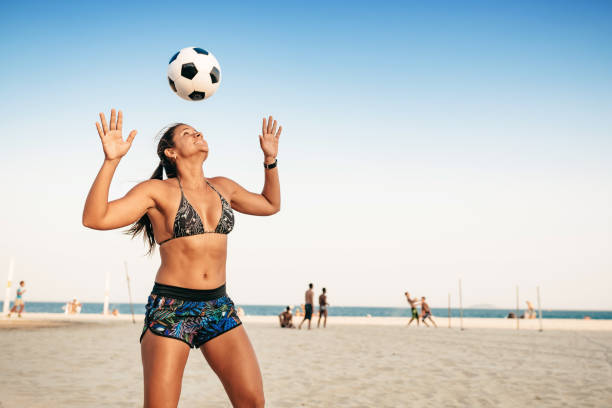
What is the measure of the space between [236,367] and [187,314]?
44 centimetres

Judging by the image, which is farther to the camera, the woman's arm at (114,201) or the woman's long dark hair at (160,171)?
the woman's long dark hair at (160,171)

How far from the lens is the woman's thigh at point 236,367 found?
2.84 metres

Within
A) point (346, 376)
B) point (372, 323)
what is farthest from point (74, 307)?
point (346, 376)

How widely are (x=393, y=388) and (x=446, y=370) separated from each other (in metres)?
2.07

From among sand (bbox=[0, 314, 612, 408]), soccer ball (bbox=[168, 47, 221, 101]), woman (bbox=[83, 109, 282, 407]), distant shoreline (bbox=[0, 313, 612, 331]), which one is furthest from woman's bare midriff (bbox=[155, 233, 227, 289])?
distant shoreline (bbox=[0, 313, 612, 331])

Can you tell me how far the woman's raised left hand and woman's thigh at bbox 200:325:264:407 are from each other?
1436 mm

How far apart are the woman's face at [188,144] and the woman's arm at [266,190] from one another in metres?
0.41

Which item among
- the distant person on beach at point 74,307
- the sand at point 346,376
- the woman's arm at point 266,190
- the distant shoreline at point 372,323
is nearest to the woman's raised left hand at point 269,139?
the woman's arm at point 266,190

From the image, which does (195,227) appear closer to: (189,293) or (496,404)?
(189,293)

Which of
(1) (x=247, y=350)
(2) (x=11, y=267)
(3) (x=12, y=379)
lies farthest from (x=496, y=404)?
(2) (x=11, y=267)

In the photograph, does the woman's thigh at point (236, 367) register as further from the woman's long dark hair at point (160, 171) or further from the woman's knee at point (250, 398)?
the woman's long dark hair at point (160, 171)

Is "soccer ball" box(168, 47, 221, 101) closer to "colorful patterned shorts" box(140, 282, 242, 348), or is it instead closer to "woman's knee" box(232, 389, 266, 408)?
"colorful patterned shorts" box(140, 282, 242, 348)

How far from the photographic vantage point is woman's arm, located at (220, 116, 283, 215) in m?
3.56

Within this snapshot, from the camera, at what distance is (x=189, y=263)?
2.86m
